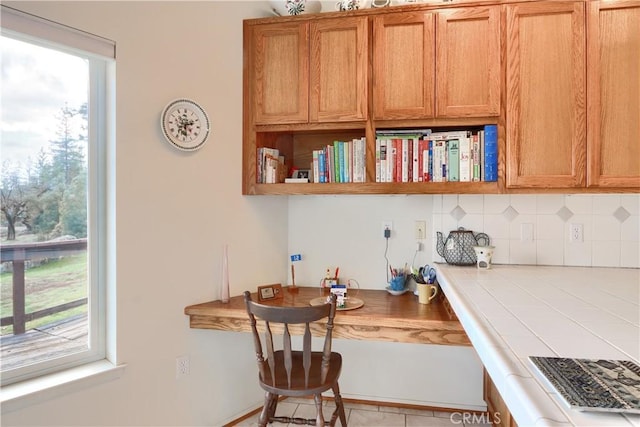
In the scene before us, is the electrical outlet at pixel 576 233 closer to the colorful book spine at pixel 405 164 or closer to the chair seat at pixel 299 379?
the colorful book spine at pixel 405 164

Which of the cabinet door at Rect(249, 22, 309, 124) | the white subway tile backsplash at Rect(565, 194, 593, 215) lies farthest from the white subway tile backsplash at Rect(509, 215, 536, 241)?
the cabinet door at Rect(249, 22, 309, 124)

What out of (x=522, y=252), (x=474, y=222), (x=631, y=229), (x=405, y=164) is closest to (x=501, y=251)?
(x=522, y=252)

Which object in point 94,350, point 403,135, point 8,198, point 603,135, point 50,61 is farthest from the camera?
point 403,135

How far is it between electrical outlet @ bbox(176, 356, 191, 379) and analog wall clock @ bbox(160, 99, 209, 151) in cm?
114

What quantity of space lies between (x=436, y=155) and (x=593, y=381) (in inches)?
59.6

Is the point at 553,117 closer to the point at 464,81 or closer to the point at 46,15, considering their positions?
the point at 464,81

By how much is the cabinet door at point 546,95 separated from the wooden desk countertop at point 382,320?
83 cm

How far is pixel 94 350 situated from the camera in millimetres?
1682

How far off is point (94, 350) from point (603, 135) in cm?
275

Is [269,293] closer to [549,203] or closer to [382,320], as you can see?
[382,320]

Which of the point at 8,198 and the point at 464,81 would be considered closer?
the point at 8,198

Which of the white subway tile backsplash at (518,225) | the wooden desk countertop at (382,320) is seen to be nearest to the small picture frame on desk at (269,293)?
the wooden desk countertop at (382,320)

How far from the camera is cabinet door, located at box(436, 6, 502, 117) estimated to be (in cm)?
197

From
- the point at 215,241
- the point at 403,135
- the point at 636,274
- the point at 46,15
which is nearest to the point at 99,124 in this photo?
the point at 46,15
